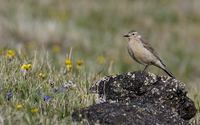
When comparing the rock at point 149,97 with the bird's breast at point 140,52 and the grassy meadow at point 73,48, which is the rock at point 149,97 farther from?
the bird's breast at point 140,52

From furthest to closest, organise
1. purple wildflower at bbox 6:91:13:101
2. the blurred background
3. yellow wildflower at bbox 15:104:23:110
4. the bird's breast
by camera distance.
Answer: the blurred background → the bird's breast → purple wildflower at bbox 6:91:13:101 → yellow wildflower at bbox 15:104:23:110

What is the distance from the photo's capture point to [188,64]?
16031mm

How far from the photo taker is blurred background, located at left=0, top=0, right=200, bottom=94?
15.5 meters

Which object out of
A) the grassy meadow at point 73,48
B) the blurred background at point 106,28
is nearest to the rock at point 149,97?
the grassy meadow at point 73,48

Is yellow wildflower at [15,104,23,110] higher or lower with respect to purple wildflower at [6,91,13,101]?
lower

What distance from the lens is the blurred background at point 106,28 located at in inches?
610

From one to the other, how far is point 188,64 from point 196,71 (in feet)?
1.52

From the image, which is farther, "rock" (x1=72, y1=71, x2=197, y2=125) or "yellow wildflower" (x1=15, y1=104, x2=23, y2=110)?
"rock" (x1=72, y1=71, x2=197, y2=125)

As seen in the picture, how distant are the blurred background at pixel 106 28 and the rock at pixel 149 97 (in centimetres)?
561

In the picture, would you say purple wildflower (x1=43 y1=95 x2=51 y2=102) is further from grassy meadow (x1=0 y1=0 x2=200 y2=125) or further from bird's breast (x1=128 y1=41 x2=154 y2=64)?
bird's breast (x1=128 y1=41 x2=154 y2=64)

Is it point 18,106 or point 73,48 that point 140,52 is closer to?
point 18,106

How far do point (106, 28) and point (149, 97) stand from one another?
10859mm

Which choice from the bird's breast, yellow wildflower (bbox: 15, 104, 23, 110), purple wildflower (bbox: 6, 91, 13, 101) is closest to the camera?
yellow wildflower (bbox: 15, 104, 23, 110)

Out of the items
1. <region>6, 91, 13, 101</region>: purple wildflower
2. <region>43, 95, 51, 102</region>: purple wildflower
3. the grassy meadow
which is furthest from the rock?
<region>6, 91, 13, 101</region>: purple wildflower
